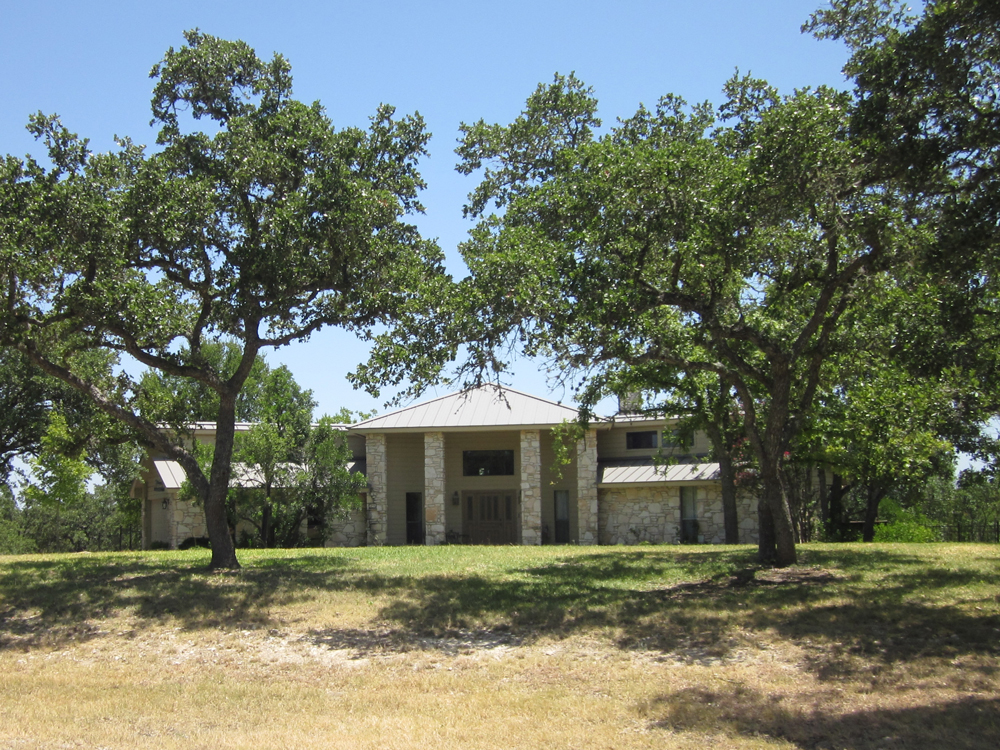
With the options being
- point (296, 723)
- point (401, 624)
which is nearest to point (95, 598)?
point (401, 624)

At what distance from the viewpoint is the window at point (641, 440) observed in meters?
30.2

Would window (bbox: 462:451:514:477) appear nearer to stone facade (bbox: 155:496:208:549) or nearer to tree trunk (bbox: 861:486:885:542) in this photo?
stone facade (bbox: 155:496:208:549)

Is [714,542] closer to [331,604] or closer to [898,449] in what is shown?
[898,449]

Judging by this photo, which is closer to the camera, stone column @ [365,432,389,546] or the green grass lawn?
the green grass lawn

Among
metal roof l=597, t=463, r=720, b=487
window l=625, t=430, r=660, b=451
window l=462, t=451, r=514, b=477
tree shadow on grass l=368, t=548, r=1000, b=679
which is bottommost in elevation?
tree shadow on grass l=368, t=548, r=1000, b=679

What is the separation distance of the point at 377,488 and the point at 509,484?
479cm

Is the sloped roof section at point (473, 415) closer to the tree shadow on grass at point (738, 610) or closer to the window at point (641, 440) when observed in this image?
the window at point (641, 440)

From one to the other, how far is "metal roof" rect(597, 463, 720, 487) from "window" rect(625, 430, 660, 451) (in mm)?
965

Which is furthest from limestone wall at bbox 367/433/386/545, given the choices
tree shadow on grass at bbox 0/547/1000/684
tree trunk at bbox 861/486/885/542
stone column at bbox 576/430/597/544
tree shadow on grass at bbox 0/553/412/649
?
tree trunk at bbox 861/486/885/542

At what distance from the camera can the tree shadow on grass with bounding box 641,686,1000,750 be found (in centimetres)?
681

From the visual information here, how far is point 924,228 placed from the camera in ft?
34.9

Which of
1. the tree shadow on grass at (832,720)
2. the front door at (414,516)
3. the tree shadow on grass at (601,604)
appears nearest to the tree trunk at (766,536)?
the tree shadow on grass at (601,604)

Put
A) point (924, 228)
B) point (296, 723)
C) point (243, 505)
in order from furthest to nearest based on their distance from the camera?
point (243, 505) < point (924, 228) < point (296, 723)

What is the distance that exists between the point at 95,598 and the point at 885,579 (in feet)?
41.4
